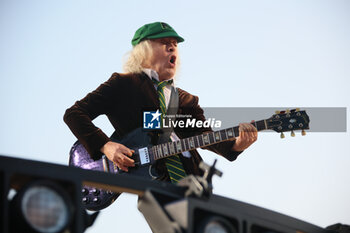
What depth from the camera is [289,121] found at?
3.07 meters

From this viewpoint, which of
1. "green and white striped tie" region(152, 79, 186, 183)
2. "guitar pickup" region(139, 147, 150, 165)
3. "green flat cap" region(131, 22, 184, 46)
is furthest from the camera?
"green flat cap" region(131, 22, 184, 46)

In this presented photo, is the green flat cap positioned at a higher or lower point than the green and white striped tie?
higher

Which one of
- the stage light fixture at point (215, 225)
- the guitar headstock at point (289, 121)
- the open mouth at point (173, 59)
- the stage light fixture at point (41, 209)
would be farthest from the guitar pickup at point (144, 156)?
the stage light fixture at point (41, 209)

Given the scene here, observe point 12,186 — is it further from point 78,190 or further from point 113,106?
point 113,106

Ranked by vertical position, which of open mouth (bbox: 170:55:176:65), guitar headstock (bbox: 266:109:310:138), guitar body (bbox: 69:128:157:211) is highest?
open mouth (bbox: 170:55:176:65)

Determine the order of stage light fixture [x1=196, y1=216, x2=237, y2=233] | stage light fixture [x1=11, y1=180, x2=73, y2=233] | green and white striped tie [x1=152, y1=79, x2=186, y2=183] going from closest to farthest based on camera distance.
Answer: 1. stage light fixture [x1=11, y1=180, x2=73, y2=233]
2. stage light fixture [x1=196, y1=216, x2=237, y2=233]
3. green and white striped tie [x1=152, y1=79, x2=186, y2=183]

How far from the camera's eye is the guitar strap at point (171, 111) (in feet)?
10.4

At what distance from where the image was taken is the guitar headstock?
3.03 m

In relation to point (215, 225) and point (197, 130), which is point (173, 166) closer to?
point (197, 130)

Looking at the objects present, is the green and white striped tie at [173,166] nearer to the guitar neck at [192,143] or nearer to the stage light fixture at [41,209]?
the guitar neck at [192,143]

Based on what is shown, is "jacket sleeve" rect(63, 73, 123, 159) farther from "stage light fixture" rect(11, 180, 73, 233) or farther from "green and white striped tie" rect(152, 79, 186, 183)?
"stage light fixture" rect(11, 180, 73, 233)

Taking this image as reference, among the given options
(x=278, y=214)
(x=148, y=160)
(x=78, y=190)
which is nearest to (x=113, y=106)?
(x=148, y=160)

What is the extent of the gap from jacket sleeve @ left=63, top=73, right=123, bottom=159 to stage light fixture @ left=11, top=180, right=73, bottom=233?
81.0 inches

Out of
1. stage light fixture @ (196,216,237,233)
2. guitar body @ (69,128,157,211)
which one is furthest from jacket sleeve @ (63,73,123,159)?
stage light fixture @ (196,216,237,233)
